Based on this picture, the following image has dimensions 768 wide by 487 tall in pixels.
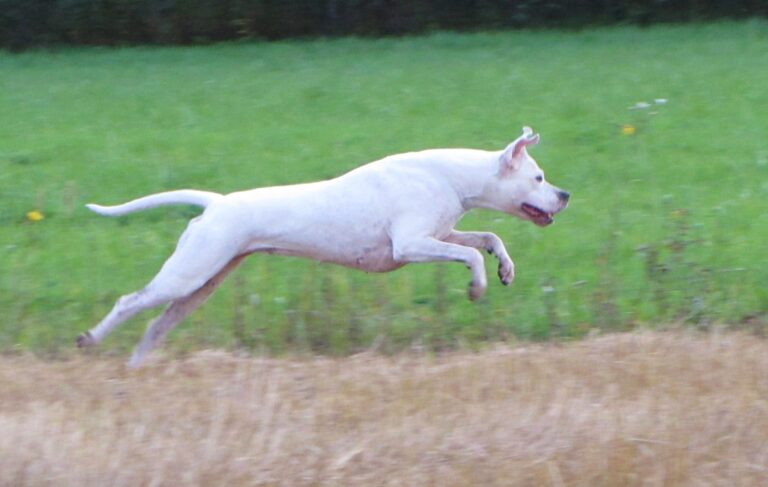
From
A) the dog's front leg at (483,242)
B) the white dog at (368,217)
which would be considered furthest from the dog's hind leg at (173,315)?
the dog's front leg at (483,242)

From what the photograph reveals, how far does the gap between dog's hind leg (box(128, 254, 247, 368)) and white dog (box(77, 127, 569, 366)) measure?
12cm

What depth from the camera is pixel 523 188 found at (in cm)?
763

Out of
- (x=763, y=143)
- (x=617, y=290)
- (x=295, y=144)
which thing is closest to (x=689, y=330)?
(x=617, y=290)

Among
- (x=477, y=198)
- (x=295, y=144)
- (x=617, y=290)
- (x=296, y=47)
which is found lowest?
(x=296, y=47)

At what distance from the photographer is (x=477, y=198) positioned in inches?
302

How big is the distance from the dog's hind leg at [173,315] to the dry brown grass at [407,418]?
9.2 inches

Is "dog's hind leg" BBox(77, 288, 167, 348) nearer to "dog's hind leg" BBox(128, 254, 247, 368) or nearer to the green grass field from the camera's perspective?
"dog's hind leg" BBox(128, 254, 247, 368)

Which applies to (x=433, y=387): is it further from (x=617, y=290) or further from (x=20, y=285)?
(x=20, y=285)

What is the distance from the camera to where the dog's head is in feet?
24.9

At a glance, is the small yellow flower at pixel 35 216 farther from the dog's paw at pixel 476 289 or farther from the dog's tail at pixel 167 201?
the dog's paw at pixel 476 289

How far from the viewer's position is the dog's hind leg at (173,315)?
25.7 ft

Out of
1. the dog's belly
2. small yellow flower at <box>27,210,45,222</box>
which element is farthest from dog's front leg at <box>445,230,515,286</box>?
small yellow flower at <box>27,210,45,222</box>

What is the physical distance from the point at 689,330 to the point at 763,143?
5.59 meters

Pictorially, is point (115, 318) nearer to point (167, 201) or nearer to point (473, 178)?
point (167, 201)
